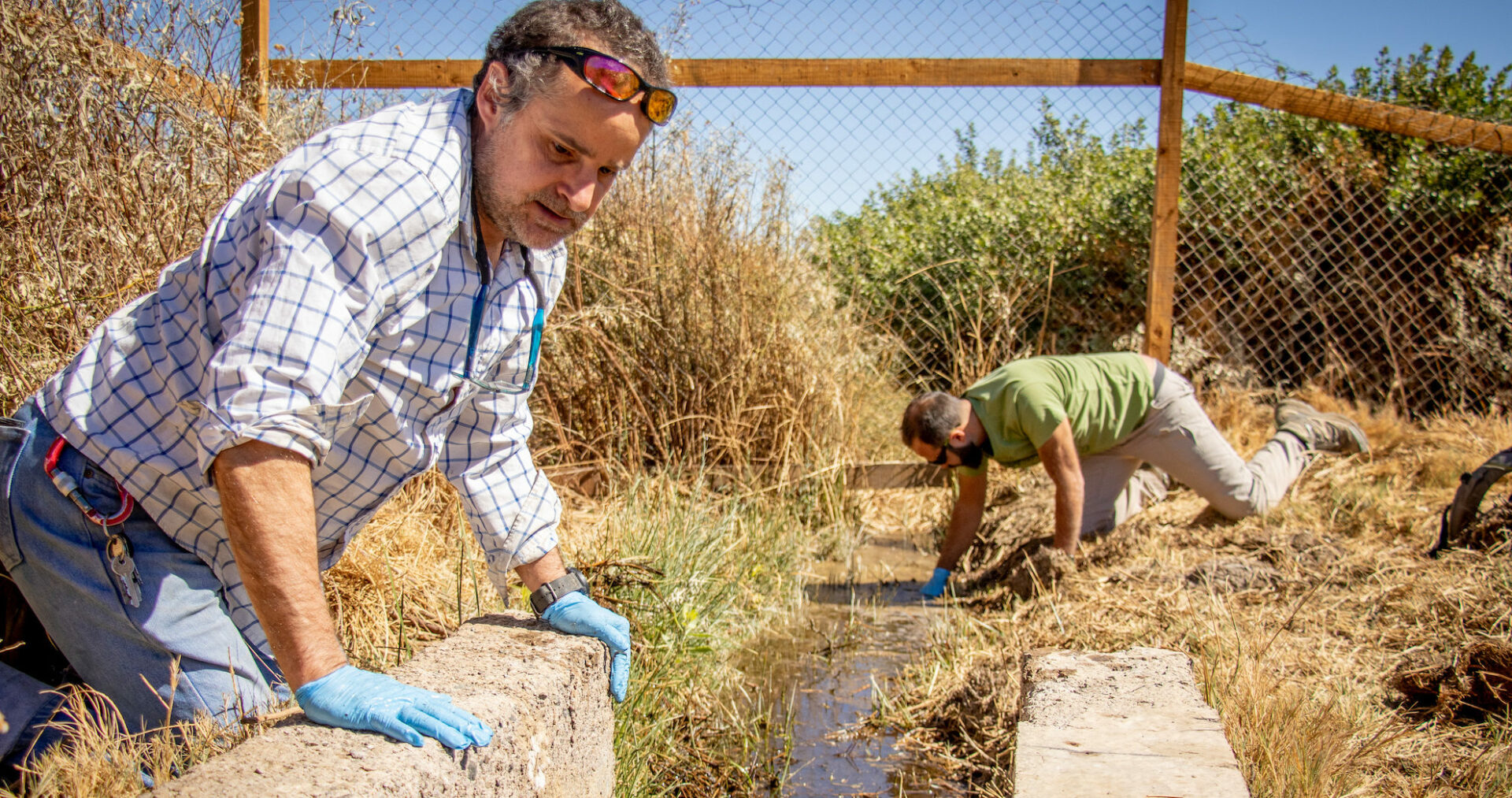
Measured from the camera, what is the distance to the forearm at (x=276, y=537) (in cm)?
154

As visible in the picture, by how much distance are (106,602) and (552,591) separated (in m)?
0.83

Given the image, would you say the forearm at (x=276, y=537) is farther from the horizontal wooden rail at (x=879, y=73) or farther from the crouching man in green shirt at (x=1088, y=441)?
the horizontal wooden rail at (x=879, y=73)

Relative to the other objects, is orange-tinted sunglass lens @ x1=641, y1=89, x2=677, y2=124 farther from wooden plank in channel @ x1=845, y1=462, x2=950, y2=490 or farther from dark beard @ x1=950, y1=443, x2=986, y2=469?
wooden plank in channel @ x1=845, y1=462, x2=950, y2=490

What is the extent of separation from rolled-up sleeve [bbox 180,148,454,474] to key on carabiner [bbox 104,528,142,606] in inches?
13.2

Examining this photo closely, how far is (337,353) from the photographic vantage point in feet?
5.29

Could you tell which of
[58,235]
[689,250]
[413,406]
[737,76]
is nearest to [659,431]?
[689,250]

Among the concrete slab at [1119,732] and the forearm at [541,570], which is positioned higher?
the forearm at [541,570]

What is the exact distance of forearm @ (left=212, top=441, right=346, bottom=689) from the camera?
154 cm

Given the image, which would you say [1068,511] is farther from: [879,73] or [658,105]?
[658,105]

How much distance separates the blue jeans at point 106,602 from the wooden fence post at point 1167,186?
4.73 m

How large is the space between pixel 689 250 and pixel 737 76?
0.95 meters

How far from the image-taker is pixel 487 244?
6.52 feet

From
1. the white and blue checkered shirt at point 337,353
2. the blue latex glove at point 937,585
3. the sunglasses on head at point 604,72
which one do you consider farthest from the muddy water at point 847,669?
the sunglasses on head at point 604,72

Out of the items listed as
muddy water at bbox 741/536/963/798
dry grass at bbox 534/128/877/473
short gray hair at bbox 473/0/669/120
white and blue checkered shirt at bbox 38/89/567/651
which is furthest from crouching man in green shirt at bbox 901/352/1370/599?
short gray hair at bbox 473/0/669/120
